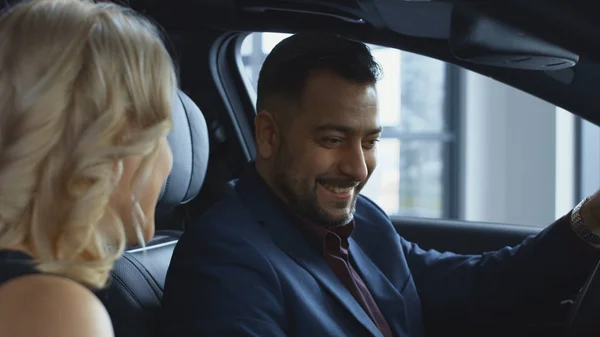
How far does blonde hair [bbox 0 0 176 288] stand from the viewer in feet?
3.22

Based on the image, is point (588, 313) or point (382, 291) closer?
point (588, 313)

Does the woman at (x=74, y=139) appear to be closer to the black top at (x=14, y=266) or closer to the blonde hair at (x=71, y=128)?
the blonde hair at (x=71, y=128)

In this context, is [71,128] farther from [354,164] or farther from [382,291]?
[382,291]

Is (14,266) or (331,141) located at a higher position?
(331,141)

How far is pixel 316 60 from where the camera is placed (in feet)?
5.46

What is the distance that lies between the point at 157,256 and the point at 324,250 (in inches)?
13.1

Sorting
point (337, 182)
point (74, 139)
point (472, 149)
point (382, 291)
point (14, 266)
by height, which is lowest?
point (472, 149)

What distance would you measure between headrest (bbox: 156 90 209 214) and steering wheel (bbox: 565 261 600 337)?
2.54 feet

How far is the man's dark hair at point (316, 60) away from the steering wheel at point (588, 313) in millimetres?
553

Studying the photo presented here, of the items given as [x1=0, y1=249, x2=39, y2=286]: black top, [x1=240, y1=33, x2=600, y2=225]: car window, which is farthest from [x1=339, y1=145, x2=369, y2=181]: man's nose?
[x1=240, y1=33, x2=600, y2=225]: car window

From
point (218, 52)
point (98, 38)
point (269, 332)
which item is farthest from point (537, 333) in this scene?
point (98, 38)

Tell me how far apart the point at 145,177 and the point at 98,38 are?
0.17 metres

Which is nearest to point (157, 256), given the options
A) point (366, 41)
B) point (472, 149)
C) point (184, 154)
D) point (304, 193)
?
point (184, 154)

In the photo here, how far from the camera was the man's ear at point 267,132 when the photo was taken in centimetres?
171
